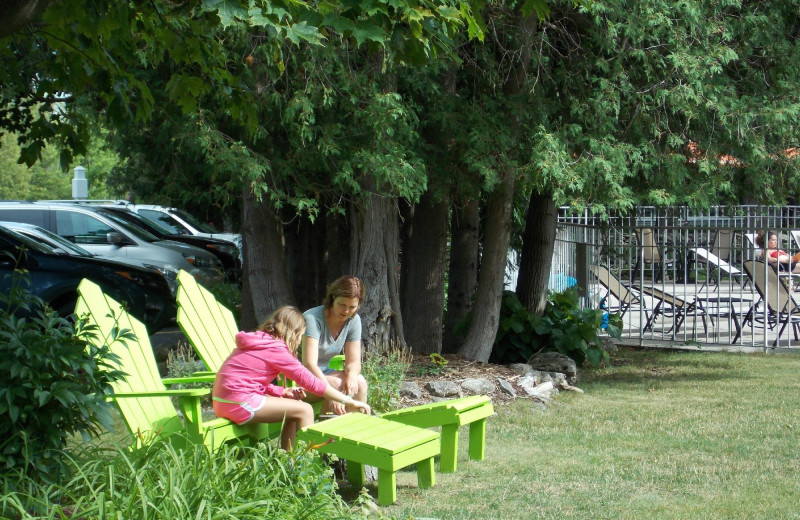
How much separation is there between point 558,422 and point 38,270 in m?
5.89

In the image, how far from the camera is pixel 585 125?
9633 millimetres

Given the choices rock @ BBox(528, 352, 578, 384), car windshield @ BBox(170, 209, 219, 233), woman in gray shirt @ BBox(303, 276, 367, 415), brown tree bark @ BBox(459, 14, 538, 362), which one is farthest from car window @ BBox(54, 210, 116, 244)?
woman in gray shirt @ BBox(303, 276, 367, 415)

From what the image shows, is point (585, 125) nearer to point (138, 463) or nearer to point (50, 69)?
point (50, 69)

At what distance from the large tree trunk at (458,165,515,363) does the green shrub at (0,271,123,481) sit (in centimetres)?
651

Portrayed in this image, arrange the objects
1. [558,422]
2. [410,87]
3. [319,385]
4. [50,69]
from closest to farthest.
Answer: [319,385]
[50,69]
[558,422]
[410,87]

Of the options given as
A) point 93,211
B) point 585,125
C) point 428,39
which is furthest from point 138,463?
point 93,211

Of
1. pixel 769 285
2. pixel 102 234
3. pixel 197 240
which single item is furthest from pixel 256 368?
pixel 197 240

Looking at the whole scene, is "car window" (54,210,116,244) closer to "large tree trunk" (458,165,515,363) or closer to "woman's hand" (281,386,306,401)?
"large tree trunk" (458,165,515,363)

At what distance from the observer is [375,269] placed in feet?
31.1

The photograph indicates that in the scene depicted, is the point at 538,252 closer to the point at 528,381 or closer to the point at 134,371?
the point at 528,381

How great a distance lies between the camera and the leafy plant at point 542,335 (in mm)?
11180

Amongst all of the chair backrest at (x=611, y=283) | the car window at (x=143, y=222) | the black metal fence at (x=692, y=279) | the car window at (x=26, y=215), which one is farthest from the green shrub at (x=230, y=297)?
the chair backrest at (x=611, y=283)

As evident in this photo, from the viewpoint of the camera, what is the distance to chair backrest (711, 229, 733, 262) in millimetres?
12297

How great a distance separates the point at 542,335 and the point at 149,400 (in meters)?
6.42
